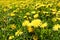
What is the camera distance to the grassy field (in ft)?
11.8

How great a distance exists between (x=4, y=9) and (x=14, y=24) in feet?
3.86

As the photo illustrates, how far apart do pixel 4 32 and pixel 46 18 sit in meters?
0.83

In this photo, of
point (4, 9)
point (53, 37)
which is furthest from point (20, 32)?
point (4, 9)

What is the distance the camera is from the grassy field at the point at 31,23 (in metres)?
3.60

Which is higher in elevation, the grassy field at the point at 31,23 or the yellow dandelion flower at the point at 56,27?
the yellow dandelion flower at the point at 56,27

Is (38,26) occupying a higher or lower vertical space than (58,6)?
higher

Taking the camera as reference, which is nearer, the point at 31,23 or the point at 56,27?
the point at 56,27

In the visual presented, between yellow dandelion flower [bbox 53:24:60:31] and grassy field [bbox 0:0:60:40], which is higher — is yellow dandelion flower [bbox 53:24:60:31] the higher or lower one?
the higher one

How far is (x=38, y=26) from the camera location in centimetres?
365

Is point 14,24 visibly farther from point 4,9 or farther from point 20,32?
point 4,9

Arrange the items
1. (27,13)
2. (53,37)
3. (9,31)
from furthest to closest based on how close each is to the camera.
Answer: (27,13)
(9,31)
(53,37)

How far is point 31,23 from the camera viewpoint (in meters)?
3.75

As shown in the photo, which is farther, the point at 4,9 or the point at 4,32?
the point at 4,9

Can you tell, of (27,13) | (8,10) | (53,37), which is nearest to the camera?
Answer: (53,37)
